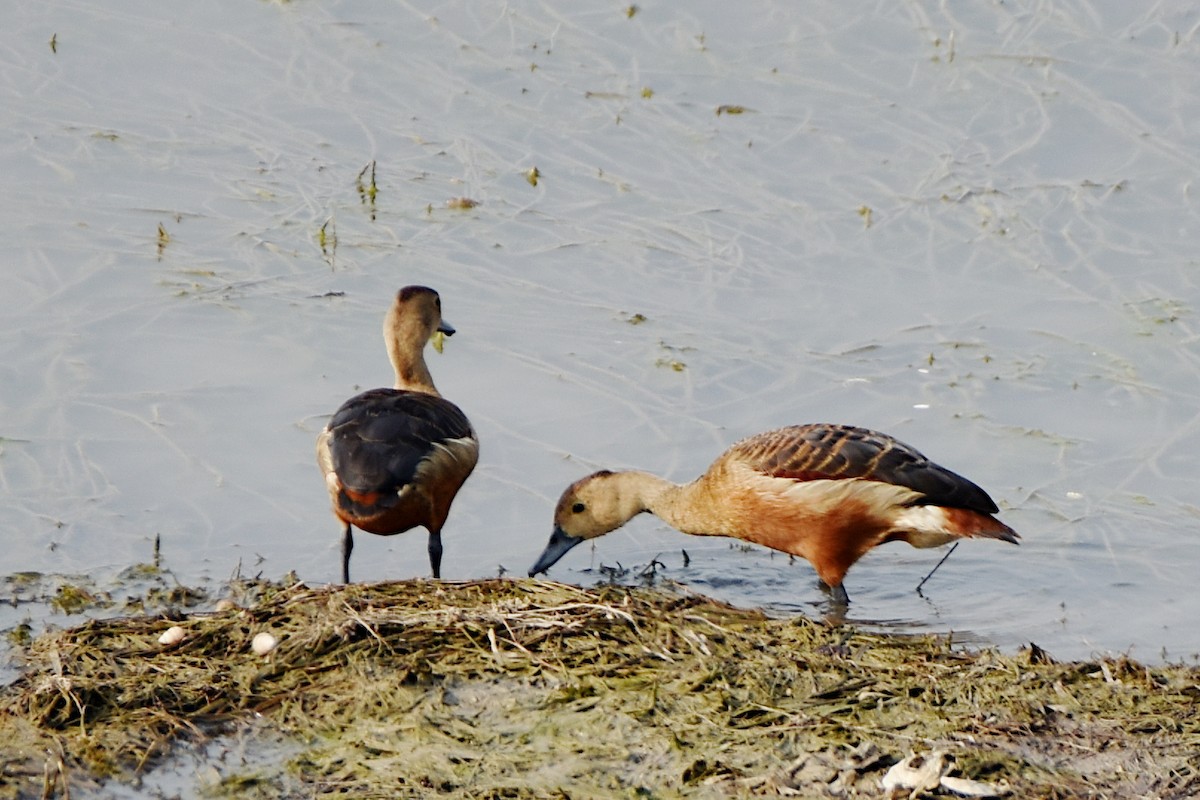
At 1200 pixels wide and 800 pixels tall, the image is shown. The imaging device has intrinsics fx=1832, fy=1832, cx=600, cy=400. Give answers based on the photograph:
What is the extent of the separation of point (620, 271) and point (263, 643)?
556cm

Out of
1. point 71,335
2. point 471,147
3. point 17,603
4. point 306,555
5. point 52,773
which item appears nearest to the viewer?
point 52,773

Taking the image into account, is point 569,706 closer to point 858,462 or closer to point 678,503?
point 858,462

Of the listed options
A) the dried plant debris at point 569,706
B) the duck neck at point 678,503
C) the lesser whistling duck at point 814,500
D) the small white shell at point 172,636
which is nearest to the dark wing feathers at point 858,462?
the lesser whistling duck at point 814,500

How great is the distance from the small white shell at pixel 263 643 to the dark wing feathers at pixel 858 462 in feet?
8.86

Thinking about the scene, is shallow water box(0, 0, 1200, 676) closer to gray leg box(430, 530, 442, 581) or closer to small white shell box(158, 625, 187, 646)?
gray leg box(430, 530, 442, 581)

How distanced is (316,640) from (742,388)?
14.4ft

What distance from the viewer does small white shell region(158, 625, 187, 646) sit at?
689cm

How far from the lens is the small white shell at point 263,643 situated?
→ 6.75m

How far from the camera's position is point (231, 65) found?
47.0ft

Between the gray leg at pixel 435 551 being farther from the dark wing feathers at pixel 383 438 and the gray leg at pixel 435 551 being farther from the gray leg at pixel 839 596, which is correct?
the gray leg at pixel 839 596

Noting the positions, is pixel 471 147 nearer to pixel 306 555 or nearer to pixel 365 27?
pixel 365 27

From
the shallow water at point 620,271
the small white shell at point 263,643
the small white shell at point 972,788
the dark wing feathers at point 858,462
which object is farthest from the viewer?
the shallow water at point 620,271

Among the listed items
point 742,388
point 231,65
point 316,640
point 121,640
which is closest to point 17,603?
point 121,640

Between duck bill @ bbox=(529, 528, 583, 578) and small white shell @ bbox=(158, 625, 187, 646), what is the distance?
2.20m
